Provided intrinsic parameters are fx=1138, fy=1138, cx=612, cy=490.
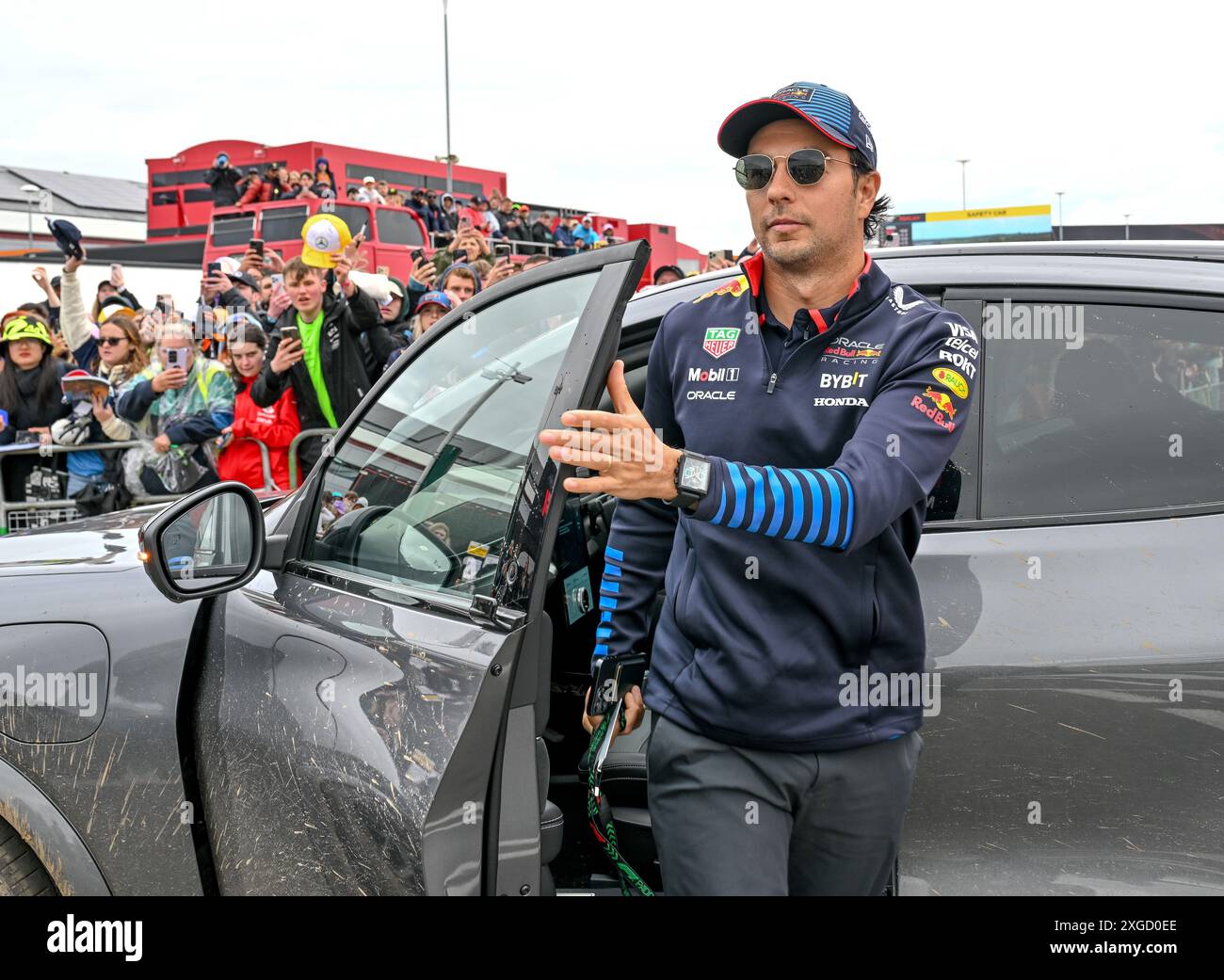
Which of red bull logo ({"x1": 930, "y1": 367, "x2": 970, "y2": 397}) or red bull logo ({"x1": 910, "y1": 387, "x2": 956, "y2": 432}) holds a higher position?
red bull logo ({"x1": 930, "y1": 367, "x2": 970, "y2": 397})

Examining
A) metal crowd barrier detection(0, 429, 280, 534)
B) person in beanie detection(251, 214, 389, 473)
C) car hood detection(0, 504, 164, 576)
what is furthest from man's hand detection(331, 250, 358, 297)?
car hood detection(0, 504, 164, 576)

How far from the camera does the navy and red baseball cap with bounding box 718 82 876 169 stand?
1.84m

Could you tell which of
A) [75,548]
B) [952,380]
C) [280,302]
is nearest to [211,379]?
[280,302]

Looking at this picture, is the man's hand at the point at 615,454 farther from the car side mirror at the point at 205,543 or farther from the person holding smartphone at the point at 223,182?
the person holding smartphone at the point at 223,182

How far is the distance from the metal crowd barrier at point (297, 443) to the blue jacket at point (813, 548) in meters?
3.87

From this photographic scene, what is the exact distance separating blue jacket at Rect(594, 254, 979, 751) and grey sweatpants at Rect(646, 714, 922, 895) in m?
0.04

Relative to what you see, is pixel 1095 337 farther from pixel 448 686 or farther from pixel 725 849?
pixel 448 686

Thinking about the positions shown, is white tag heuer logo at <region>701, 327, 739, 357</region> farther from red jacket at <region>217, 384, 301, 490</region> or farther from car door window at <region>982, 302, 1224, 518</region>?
red jacket at <region>217, 384, 301, 490</region>

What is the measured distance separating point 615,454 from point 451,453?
69 cm

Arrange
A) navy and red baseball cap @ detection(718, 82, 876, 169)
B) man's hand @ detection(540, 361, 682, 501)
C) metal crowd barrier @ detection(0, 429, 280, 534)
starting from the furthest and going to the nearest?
metal crowd barrier @ detection(0, 429, 280, 534) → navy and red baseball cap @ detection(718, 82, 876, 169) → man's hand @ detection(540, 361, 682, 501)

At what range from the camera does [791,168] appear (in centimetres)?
185

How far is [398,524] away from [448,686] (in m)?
0.46
